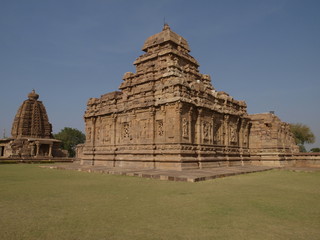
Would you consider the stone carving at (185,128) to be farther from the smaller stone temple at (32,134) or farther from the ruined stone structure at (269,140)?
the smaller stone temple at (32,134)

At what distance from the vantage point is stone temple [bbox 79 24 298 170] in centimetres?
1744

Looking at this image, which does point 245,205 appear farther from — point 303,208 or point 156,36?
Answer: point 156,36

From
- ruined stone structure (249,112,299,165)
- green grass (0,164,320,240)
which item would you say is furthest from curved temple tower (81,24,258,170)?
green grass (0,164,320,240)

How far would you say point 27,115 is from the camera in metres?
46.3

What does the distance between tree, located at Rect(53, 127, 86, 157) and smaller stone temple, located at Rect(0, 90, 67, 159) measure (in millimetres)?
31376

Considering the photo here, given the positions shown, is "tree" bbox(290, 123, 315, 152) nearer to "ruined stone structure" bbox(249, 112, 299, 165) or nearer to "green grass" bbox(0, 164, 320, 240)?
"ruined stone structure" bbox(249, 112, 299, 165)

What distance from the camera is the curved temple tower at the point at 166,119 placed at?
17.3 metres

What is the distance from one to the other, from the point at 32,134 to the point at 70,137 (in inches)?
1382

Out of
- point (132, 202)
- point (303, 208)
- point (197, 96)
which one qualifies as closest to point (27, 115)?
point (197, 96)

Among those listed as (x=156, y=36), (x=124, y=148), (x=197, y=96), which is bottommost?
(x=124, y=148)

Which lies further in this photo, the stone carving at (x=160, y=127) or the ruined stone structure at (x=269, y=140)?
the ruined stone structure at (x=269, y=140)

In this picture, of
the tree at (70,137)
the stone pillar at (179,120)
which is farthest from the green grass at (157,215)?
the tree at (70,137)

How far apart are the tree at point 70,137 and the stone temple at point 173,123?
189ft

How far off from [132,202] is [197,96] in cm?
1337
